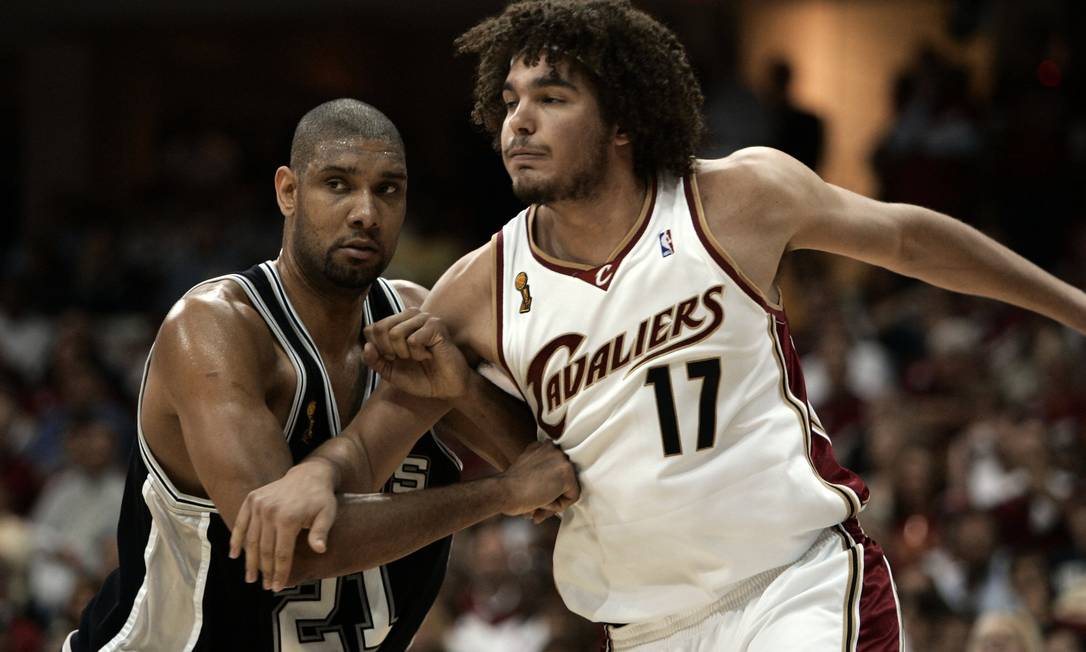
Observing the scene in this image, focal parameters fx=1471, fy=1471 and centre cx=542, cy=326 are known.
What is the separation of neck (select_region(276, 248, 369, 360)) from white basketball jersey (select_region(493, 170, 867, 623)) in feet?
2.01

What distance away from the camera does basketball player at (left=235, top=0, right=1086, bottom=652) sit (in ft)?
13.0

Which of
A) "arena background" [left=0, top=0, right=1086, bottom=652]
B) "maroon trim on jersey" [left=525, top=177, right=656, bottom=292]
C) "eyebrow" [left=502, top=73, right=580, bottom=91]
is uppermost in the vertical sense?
"eyebrow" [left=502, top=73, right=580, bottom=91]

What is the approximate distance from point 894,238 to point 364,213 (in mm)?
1549

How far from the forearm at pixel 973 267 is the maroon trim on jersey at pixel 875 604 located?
2.67 feet

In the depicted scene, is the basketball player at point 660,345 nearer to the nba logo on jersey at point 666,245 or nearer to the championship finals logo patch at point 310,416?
the nba logo on jersey at point 666,245

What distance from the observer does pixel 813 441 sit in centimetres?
413

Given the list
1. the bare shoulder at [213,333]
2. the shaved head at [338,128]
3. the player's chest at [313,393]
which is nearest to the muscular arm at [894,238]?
the shaved head at [338,128]

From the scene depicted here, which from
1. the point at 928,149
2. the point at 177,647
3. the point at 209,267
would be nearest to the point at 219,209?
the point at 209,267

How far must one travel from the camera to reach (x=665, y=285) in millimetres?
4004

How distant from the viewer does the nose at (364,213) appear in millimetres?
4281

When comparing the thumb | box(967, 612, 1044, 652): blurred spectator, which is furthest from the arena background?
the thumb

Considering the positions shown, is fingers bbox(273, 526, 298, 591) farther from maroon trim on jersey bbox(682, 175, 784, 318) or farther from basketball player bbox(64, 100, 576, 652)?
maroon trim on jersey bbox(682, 175, 784, 318)

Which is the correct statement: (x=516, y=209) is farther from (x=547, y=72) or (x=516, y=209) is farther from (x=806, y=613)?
(x=806, y=613)

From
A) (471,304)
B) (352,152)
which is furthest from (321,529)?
(352,152)
